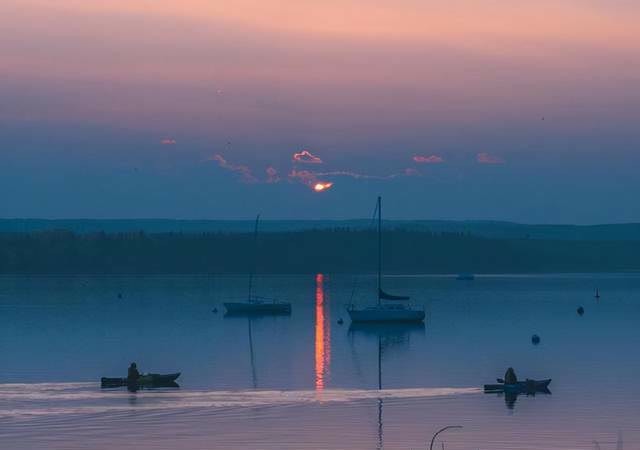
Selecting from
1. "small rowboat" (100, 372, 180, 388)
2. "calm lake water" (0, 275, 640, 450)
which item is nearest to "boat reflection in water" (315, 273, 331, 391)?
"calm lake water" (0, 275, 640, 450)

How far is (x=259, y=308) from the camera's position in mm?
131250

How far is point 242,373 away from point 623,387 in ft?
67.5

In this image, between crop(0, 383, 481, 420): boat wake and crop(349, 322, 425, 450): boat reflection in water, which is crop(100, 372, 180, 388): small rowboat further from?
crop(349, 322, 425, 450): boat reflection in water

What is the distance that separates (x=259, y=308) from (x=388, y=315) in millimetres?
22693

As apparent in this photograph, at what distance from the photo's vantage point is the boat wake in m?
54.8

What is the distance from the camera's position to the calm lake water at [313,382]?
47.8m

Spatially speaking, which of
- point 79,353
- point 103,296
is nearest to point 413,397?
point 79,353

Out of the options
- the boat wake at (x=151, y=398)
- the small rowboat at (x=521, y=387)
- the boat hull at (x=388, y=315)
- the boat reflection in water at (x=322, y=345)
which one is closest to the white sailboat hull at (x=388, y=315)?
the boat hull at (x=388, y=315)

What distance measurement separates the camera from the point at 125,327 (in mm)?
117812

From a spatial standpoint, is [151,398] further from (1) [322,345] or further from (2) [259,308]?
(2) [259,308]

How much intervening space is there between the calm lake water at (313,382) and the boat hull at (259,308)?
56.0 inches

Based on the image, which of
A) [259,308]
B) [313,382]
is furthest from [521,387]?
[259,308]

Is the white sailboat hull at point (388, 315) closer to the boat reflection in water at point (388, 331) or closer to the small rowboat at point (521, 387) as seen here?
the boat reflection in water at point (388, 331)

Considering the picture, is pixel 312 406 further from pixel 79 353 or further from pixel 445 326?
pixel 445 326
